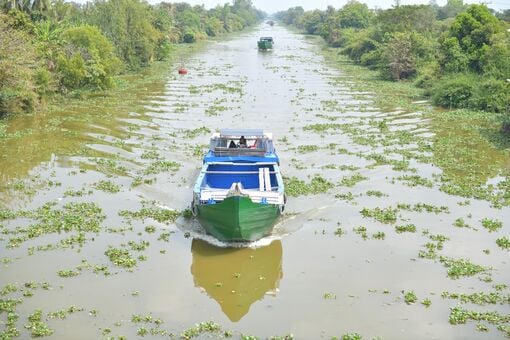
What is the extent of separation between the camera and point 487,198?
19.2 meters

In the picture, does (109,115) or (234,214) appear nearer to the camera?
(234,214)

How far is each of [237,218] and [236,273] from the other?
138 cm

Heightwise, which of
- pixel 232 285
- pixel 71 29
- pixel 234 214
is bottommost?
pixel 232 285

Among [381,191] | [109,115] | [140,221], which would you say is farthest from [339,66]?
[140,221]

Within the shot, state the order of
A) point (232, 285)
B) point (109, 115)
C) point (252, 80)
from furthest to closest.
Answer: point (252, 80)
point (109, 115)
point (232, 285)

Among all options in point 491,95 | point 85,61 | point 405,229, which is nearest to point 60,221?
point 405,229

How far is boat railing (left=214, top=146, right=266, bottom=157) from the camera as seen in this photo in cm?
1938

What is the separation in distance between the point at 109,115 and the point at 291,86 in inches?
699

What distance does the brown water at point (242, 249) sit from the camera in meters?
12.2

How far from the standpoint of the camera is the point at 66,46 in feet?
120

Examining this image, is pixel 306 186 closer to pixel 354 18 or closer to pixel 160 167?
pixel 160 167

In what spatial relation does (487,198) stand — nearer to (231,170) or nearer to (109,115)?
(231,170)

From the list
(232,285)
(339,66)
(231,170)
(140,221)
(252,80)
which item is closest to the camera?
(232,285)

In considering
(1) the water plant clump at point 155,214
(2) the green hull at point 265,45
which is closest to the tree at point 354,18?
(2) the green hull at point 265,45
